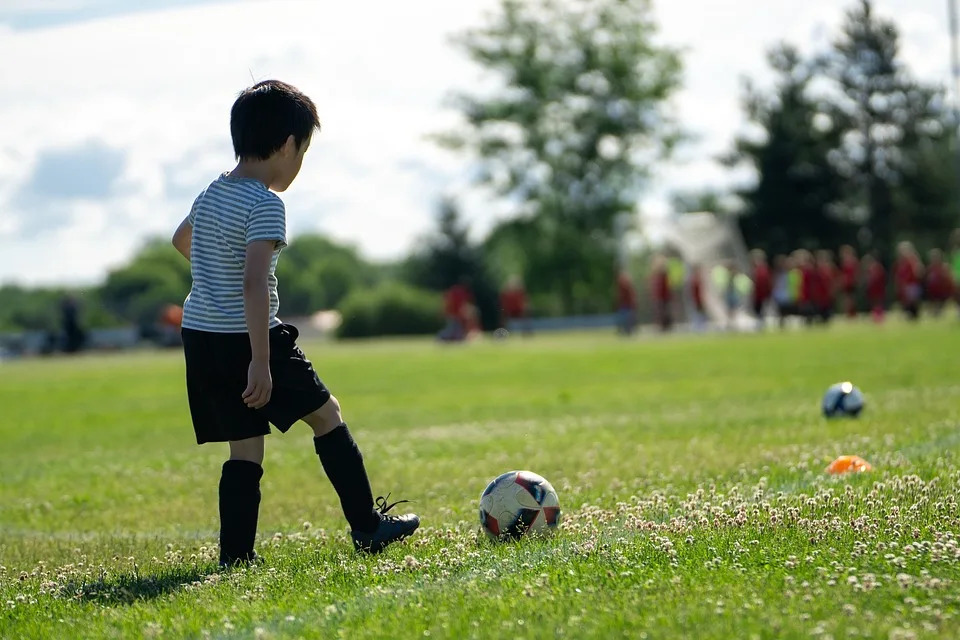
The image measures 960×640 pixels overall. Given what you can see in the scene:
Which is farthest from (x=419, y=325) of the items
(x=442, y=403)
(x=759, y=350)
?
(x=442, y=403)

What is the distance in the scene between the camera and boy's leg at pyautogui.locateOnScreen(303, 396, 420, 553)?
18.5 ft

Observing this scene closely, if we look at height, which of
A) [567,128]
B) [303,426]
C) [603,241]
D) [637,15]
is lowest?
[303,426]

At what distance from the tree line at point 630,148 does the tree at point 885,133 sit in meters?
0.08

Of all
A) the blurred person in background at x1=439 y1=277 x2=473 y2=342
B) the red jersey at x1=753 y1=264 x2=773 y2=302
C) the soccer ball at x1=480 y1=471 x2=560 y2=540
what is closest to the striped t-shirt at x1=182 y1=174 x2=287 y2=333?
the soccer ball at x1=480 y1=471 x2=560 y2=540

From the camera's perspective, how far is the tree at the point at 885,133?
7238 cm

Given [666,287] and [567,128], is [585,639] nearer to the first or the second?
[666,287]

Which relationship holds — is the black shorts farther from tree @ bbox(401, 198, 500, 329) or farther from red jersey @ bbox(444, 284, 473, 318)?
tree @ bbox(401, 198, 500, 329)

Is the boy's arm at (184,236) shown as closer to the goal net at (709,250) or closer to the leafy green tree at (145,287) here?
the goal net at (709,250)

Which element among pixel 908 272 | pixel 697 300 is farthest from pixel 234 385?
pixel 697 300

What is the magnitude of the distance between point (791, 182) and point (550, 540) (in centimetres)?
6643

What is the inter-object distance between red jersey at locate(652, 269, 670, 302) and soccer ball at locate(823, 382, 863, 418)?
29.5 meters

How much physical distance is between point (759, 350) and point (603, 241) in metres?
46.9

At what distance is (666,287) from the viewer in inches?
1591

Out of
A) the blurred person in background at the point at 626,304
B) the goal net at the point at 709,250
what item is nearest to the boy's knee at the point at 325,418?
the blurred person in background at the point at 626,304
